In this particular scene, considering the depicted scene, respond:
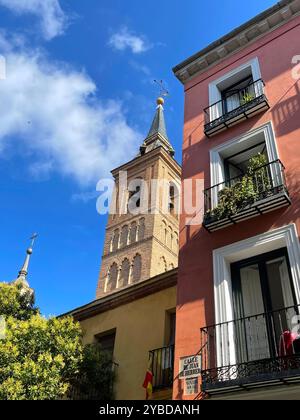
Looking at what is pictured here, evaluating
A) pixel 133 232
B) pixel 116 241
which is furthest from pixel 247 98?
pixel 116 241

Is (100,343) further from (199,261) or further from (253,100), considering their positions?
(253,100)

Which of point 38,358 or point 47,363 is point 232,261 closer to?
point 47,363

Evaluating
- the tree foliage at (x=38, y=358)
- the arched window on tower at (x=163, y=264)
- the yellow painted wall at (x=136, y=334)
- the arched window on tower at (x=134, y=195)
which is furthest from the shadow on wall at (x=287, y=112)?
the arched window on tower at (x=134, y=195)

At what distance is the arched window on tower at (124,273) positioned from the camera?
1920 inches

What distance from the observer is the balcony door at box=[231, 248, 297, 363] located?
7.71m

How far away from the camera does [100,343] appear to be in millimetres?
13734

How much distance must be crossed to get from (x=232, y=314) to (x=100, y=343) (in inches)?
262

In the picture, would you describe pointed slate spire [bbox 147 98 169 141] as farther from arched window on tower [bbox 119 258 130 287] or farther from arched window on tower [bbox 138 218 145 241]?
arched window on tower [bbox 119 258 130 287]

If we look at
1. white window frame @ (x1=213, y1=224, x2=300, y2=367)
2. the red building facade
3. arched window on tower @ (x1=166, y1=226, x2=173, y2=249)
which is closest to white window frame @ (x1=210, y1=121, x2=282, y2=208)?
the red building facade

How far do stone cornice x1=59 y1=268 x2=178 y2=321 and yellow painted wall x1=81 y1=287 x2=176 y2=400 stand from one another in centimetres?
14

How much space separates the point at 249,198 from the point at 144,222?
145ft

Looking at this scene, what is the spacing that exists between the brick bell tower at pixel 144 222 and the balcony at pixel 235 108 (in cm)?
3502

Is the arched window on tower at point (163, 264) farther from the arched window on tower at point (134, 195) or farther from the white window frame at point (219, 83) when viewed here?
the white window frame at point (219, 83)
